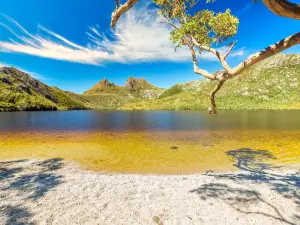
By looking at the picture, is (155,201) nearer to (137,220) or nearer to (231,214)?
(137,220)

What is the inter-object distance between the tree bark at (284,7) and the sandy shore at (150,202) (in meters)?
7.73

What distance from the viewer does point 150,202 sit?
10781mm

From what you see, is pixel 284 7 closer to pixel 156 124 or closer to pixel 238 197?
pixel 238 197

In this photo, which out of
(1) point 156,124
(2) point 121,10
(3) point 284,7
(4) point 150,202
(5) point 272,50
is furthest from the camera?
Answer: (1) point 156,124

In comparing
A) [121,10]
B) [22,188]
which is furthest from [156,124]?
[121,10]

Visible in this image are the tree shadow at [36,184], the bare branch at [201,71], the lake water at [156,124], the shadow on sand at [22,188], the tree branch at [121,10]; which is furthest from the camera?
the lake water at [156,124]

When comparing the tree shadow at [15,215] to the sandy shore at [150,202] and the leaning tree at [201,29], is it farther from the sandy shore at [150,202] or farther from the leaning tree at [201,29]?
the leaning tree at [201,29]

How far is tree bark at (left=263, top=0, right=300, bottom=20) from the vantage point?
5370mm

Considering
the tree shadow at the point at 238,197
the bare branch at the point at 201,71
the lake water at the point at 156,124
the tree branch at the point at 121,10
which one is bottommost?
the lake water at the point at 156,124

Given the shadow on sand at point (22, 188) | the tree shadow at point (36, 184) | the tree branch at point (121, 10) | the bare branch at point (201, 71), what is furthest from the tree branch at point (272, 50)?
the tree shadow at point (36, 184)

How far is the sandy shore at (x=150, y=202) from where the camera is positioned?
8.98 m

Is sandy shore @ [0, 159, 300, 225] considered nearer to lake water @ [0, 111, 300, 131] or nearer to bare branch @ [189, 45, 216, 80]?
bare branch @ [189, 45, 216, 80]

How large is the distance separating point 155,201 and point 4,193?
892cm

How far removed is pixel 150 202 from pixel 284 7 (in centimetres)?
987
